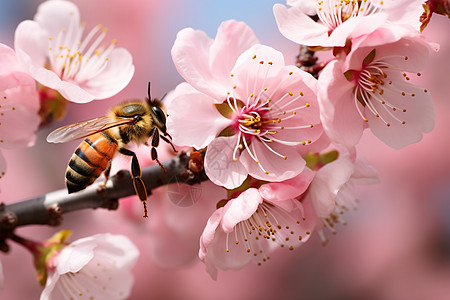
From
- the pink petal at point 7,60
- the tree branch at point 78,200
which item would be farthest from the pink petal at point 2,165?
the pink petal at point 7,60

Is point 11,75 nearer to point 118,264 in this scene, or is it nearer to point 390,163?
point 118,264

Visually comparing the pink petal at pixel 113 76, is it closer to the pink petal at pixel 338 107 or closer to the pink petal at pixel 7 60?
the pink petal at pixel 7 60

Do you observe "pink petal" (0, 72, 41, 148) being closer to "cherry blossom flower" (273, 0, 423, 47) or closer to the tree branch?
the tree branch

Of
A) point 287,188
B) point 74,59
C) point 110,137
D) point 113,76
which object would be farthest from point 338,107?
point 74,59

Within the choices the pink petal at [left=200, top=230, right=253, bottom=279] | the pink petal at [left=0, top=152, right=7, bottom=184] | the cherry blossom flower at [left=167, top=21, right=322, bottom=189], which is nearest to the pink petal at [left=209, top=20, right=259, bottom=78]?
the cherry blossom flower at [left=167, top=21, right=322, bottom=189]

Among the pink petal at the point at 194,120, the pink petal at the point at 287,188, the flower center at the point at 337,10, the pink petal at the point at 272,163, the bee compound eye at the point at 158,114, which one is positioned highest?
the flower center at the point at 337,10
